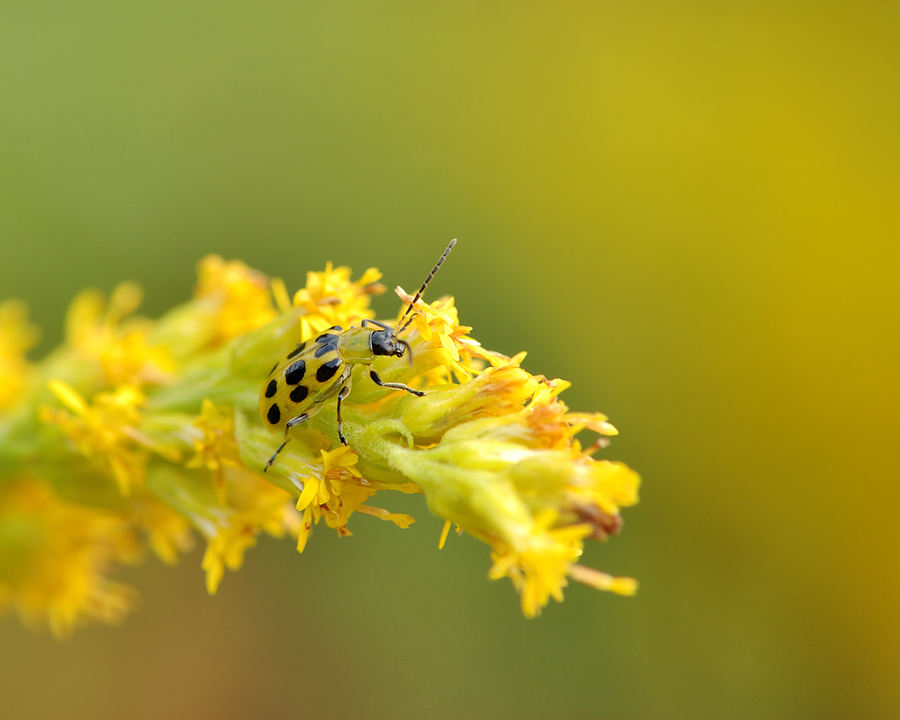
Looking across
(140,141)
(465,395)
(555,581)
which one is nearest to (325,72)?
(140,141)

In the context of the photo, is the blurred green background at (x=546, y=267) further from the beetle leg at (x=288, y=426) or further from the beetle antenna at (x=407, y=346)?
the beetle leg at (x=288, y=426)

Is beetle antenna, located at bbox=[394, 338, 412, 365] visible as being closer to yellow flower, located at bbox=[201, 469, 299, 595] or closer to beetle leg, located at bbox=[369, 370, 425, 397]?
beetle leg, located at bbox=[369, 370, 425, 397]

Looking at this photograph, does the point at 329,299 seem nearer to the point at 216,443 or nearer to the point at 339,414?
the point at 339,414

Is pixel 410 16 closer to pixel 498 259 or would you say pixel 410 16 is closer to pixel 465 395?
pixel 498 259

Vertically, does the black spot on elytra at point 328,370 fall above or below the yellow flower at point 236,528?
above

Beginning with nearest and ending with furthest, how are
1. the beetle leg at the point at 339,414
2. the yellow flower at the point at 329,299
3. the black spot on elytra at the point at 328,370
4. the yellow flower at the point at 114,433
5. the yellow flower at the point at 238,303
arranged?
the beetle leg at the point at 339,414, the black spot on elytra at the point at 328,370, the yellow flower at the point at 329,299, the yellow flower at the point at 114,433, the yellow flower at the point at 238,303

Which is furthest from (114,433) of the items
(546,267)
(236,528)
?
(546,267)

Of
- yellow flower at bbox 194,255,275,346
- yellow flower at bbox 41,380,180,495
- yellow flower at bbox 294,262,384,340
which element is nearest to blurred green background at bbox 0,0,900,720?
yellow flower at bbox 194,255,275,346

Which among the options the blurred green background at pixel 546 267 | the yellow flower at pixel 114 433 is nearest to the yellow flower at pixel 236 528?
the yellow flower at pixel 114 433
